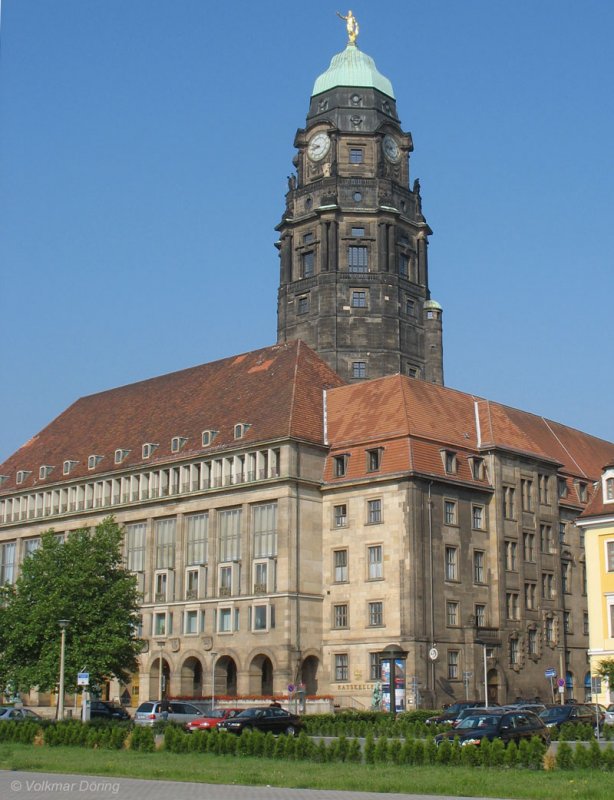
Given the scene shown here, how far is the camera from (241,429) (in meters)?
76.3

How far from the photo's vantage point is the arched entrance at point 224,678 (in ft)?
239

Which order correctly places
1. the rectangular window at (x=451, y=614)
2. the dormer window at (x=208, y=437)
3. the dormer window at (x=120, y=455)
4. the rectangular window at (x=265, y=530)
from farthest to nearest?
the dormer window at (x=120, y=455) < the dormer window at (x=208, y=437) < the rectangular window at (x=265, y=530) < the rectangular window at (x=451, y=614)

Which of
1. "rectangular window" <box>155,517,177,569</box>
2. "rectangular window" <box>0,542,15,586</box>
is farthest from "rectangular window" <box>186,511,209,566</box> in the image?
"rectangular window" <box>0,542,15,586</box>

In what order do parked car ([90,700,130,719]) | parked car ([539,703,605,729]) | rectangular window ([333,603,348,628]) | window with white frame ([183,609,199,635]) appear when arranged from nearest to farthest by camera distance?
1. parked car ([539,703,605,729])
2. parked car ([90,700,130,719])
3. rectangular window ([333,603,348,628])
4. window with white frame ([183,609,199,635])

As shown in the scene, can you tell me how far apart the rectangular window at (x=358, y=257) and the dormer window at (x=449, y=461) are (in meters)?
24.0

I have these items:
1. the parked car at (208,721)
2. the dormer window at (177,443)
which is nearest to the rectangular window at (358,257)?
the dormer window at (177,443)

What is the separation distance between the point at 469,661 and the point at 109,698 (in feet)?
82.4

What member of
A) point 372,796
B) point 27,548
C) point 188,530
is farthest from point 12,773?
point 27,548

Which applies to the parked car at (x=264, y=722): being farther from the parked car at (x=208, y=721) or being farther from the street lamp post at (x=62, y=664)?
the street lamp post at (x=62, y=664)

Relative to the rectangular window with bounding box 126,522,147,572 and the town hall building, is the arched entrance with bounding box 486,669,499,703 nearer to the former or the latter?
the town hall building

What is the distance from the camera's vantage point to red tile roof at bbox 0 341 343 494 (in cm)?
7675

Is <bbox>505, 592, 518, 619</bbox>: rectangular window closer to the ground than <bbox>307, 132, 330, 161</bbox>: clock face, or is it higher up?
closer to the ground

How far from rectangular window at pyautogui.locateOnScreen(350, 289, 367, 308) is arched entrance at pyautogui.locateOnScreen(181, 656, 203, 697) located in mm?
30914

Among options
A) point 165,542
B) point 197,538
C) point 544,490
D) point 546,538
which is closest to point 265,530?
point 197,538
